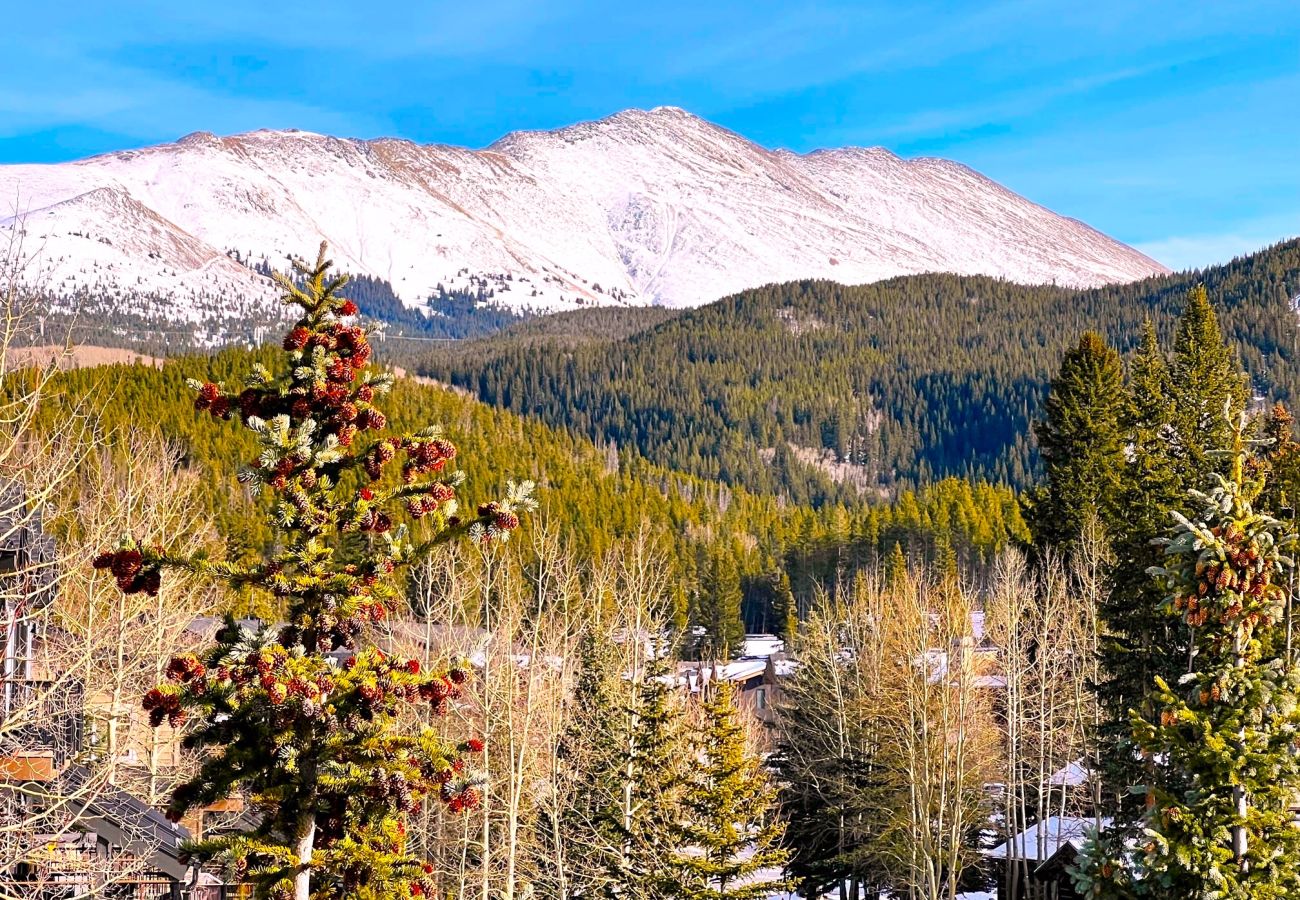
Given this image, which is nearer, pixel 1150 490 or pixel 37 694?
pixel 37 694

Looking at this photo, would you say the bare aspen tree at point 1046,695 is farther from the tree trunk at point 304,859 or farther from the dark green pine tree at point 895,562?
the dark green pine tree at point 895,562

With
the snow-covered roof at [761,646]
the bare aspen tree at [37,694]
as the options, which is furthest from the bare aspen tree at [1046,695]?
the snow-covered roof at [761,646]

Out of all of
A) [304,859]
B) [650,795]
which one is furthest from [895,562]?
[304,859]

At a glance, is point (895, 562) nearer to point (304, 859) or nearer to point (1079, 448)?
point (1079, 448)

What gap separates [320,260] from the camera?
12242 mm

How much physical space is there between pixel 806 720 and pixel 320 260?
40.2m

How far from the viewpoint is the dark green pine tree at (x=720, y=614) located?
105688 mm

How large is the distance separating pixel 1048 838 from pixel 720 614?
2613 inches

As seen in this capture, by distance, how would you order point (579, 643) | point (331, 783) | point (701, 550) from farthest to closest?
point (701, 550), point (579, 643), point (331, 783)

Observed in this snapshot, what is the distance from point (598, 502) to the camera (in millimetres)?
149500

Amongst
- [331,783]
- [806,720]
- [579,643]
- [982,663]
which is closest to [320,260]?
[331,783]

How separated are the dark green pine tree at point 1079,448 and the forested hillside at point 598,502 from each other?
191 feet

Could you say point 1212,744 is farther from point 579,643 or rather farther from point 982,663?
point 982,663

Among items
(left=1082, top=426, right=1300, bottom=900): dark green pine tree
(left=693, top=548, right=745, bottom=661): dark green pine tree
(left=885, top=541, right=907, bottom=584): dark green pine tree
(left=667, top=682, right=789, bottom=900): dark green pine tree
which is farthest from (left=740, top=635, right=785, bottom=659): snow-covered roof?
(left=1082, top=426, right=1300, bottom=900): dark green pine tree
